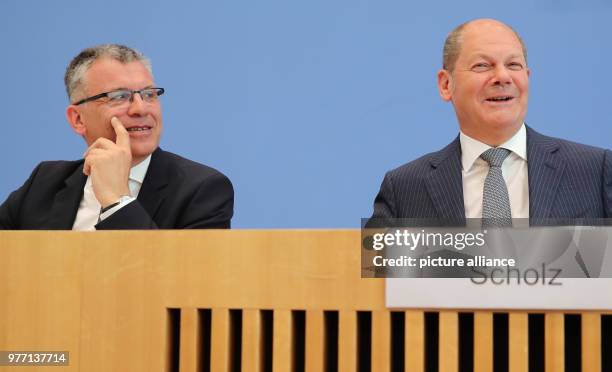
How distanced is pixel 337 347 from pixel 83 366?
0.34m

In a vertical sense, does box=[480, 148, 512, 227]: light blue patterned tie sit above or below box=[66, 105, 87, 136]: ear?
below

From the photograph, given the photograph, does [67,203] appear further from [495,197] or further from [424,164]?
[495,197]

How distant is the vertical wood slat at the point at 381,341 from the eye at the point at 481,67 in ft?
2.82

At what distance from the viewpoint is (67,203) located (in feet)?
5.79

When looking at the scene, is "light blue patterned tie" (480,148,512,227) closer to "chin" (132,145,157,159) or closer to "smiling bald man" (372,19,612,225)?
"smiling bald man" (372,19,612,225)

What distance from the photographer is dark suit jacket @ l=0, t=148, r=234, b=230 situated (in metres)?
1.69

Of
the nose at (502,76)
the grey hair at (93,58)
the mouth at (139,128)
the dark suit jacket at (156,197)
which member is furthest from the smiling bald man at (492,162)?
the grey hair at (93,58)

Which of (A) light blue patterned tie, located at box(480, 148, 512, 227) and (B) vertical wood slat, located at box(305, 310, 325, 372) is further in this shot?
(A) light blue patterned tie, located at box(480, 148, 512, 227)

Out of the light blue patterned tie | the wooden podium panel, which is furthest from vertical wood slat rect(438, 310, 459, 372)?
the light blue patterned tie

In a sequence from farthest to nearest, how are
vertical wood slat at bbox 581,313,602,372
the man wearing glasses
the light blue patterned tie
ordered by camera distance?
the man wearing glasses < the light blue patterned tie < vertical wood slat at bbox 581,313,602,372

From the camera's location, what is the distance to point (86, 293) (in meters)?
1.18

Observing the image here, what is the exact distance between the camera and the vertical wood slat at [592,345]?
3.34 ft

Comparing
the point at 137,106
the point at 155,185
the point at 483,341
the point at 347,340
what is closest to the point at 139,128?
Result: the point at 137,106

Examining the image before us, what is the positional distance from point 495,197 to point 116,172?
2.30 ft
